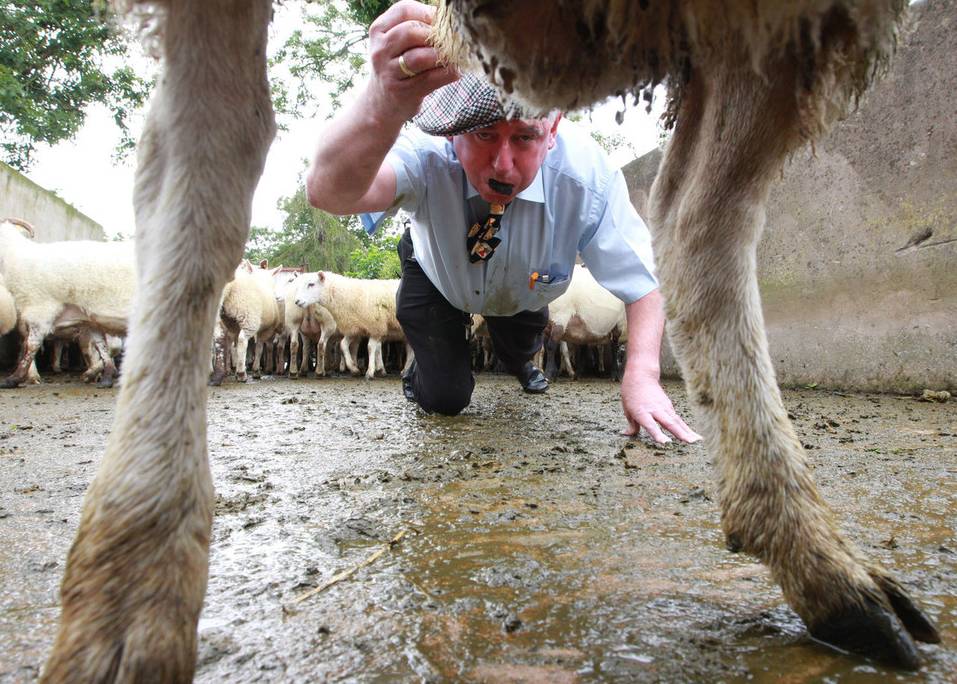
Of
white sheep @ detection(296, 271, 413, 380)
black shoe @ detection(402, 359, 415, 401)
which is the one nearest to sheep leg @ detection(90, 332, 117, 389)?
white sheep @ detection(296, 271, 413, 380)

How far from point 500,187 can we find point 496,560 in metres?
1.84

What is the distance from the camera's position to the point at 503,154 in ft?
8.86

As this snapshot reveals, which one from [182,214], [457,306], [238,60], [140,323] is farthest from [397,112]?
[457,306]

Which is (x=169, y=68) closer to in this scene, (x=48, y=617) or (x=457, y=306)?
(x=48, y=617)

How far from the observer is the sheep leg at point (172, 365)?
0.79 meters

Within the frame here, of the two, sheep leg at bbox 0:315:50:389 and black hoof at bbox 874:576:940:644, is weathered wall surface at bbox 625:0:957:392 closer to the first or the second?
black hoof at bbox 874:576:940:644

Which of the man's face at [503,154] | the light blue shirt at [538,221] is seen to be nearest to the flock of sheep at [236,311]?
the light blue shirt at [538,221]

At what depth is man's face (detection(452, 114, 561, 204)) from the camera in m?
2.63

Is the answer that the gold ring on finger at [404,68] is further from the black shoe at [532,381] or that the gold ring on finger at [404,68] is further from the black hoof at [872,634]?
the black shoe at [532,381]

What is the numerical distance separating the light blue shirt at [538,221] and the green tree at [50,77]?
1199cm

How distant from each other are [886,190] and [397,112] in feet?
17.1

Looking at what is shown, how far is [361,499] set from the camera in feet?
6.62

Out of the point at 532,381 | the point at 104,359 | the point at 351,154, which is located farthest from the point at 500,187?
the point at 104,359

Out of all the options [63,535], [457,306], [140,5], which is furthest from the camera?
[457,306]
